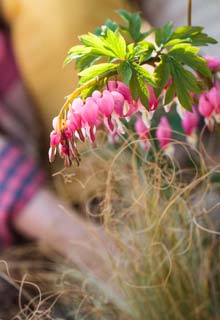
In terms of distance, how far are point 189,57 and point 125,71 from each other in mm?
44

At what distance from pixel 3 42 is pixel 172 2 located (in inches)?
10.9

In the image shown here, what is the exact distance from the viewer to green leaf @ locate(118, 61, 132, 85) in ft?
1.29

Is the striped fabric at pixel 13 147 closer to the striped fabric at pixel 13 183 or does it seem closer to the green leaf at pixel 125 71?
the striped fabric at pixel 13 183

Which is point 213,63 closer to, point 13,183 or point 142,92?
point 142,92

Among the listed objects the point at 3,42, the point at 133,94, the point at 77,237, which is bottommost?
the point at 77,237

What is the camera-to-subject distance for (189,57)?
16.2 inches

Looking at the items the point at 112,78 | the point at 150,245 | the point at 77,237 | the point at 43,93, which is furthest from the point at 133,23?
the point at 43,93

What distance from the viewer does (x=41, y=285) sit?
54 centimetres

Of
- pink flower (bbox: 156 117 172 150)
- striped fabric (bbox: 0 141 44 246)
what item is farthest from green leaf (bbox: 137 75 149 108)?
striped fabric (bbox: 0 141 44 246)

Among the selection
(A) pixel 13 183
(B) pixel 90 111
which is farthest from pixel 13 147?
(B) pixel 90 111

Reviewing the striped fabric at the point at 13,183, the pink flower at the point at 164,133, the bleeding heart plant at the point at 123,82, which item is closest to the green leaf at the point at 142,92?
the bleeding heart plant at the point at 123,82

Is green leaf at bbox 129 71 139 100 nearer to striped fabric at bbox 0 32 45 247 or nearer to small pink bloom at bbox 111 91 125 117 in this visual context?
small pink bloom at bbox 111 91 125 117

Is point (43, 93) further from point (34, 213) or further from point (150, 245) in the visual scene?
point (150, 245)

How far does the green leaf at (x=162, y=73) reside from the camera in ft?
1.33
